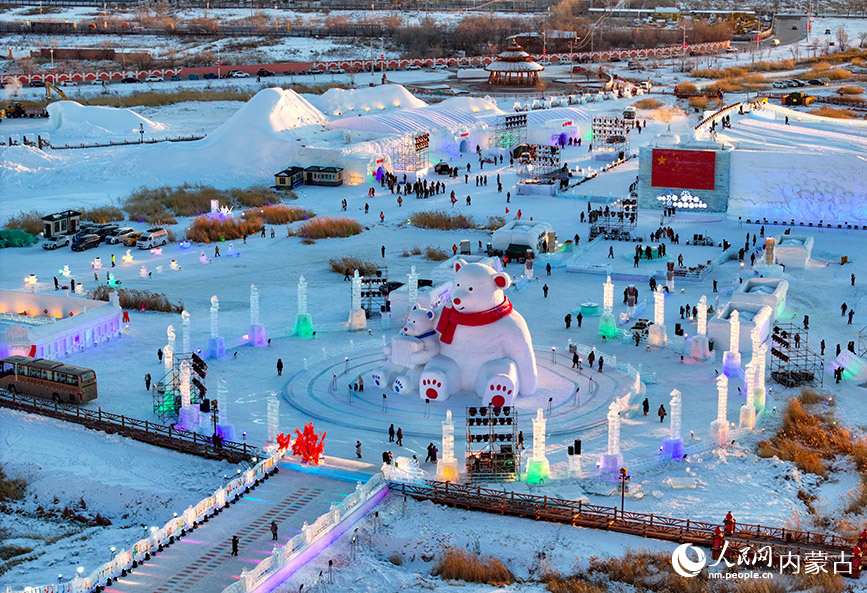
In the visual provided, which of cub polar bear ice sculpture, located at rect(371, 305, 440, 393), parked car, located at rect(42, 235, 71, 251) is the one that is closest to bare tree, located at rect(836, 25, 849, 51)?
parked car, located at rect(42, 235, 71, 251)

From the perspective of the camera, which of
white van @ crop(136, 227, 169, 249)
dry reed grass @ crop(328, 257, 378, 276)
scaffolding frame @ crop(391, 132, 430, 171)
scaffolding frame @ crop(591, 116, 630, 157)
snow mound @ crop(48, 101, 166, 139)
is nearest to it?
dry reed grass @ crop(328, 257, 378, 276)

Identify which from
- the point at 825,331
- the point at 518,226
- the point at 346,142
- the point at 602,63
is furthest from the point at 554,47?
the point at 825,331

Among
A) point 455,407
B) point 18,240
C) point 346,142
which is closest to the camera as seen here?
point 455,407

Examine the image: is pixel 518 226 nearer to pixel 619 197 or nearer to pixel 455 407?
pixel 619 197

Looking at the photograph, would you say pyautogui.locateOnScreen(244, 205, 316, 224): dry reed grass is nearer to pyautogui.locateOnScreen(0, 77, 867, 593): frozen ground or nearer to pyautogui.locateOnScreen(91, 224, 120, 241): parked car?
pyautogui.locateOnScreen(0, 77, 867, 593): frozen ground

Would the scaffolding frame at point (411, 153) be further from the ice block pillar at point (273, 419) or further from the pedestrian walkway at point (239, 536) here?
the pedestrian walkway at point (239, 536)

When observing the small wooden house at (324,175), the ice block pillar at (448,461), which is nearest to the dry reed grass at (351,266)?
the small wooden house at (324,175)
